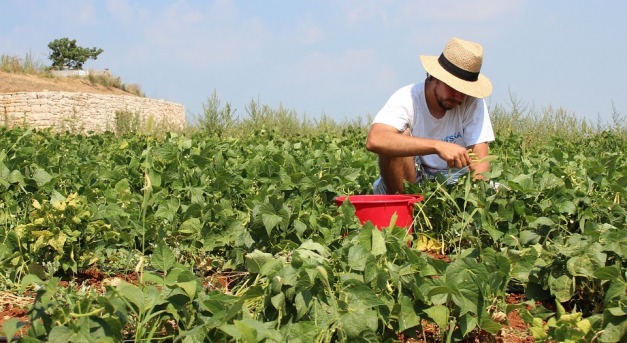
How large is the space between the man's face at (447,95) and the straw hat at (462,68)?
8 centimetres

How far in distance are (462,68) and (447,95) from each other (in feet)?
0.52

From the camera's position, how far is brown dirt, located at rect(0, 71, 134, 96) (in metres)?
24.0

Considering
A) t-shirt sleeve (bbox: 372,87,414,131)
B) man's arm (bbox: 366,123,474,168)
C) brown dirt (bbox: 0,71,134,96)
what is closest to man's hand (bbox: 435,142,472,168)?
man's arm (bbox: 366,123,474,168)

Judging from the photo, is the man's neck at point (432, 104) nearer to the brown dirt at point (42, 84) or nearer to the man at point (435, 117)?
the man at point (435, 117)

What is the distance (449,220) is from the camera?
3.32m

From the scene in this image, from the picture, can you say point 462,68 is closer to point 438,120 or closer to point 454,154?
point 438,120

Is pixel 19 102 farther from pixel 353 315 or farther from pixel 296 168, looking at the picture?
pixel 353 315

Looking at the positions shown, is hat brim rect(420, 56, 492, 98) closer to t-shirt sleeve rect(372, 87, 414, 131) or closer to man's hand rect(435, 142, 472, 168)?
t-shirt sleeve rect(372, 87, 414, 131)

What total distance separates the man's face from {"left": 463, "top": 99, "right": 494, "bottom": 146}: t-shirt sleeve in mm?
150

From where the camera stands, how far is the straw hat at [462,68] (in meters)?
3.60

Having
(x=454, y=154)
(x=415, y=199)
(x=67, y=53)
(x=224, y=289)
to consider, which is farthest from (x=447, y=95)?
(x=67, y=53)

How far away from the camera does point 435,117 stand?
385 centimetres

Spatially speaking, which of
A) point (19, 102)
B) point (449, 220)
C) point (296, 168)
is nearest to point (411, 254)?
point (449, 220)

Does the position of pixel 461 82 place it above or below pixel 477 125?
above
